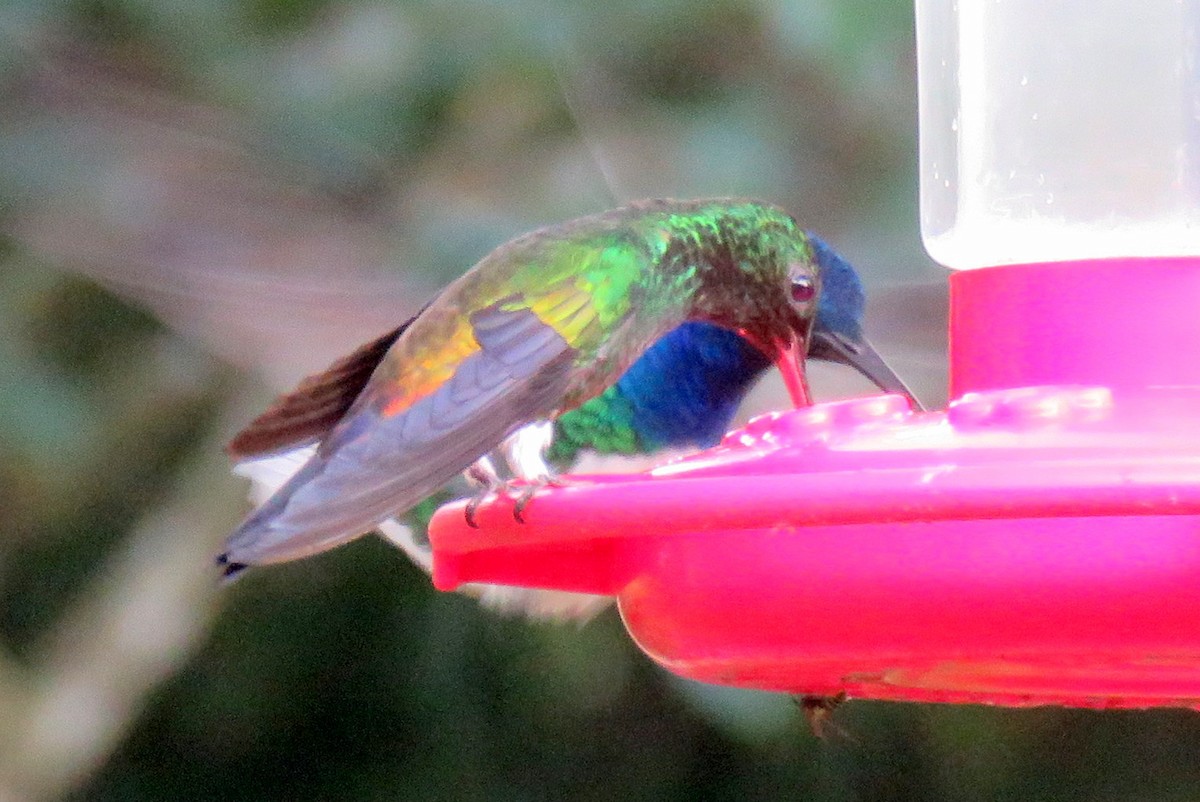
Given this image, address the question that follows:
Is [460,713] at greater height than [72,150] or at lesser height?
lesser

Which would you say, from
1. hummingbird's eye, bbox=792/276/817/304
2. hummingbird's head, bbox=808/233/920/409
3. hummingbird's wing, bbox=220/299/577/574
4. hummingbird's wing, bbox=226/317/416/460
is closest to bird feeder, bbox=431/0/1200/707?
hummingbird's wing, bbox=220/299/577/574

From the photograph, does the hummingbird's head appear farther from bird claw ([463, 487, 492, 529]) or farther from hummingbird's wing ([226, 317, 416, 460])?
bird claw ([463, 487, 492, 529])

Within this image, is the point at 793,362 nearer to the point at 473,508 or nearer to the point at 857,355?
the point at 857,355

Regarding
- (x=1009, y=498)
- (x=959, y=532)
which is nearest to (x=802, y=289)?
(x=959, y=532)

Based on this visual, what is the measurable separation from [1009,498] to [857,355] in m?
1.96

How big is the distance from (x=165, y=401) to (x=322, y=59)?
79 cm

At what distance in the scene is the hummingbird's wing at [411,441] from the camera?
233 cm

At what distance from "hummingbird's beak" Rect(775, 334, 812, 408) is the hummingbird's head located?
0.44m

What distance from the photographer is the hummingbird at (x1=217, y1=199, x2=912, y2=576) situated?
96.7 inches

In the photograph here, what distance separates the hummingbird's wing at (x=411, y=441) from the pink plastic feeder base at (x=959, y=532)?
0.12 meters

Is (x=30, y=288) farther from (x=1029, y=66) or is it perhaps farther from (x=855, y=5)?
(x=1029, y=66)

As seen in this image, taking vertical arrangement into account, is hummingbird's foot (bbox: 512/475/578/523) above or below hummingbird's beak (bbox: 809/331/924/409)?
below

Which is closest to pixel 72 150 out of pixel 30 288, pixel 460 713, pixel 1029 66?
pixel 30 288

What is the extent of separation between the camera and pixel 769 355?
3.24m
